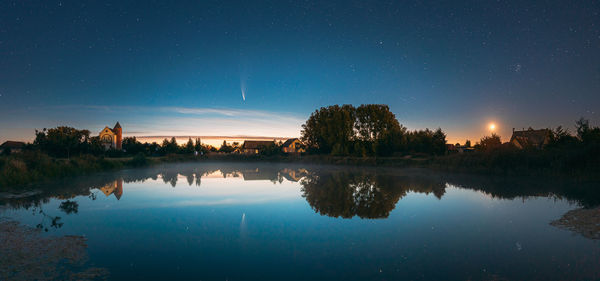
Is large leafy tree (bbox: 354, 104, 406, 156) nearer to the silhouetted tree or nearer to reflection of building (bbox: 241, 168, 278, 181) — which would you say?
the silhouetted tree

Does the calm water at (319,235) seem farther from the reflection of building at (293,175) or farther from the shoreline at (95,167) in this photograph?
the reflection of building at (293,175)

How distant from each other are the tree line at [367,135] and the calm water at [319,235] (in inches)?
1425

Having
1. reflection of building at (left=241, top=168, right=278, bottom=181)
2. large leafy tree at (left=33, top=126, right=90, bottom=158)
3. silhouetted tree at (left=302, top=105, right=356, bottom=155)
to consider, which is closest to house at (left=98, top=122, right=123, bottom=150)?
large leafy tree at (left=33, top=126, right=90, bottom=158)

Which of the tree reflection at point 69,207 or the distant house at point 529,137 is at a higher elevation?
the distant house at point 529,137

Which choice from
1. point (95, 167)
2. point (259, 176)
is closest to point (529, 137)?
point (259, 176)

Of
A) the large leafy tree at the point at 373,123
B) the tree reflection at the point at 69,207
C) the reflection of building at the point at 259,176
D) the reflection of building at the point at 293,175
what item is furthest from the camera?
the large leafy tree at the point at 373,123

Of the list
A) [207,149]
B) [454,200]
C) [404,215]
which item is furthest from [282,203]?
[207,149]

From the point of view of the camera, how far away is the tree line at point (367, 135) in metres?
52.9

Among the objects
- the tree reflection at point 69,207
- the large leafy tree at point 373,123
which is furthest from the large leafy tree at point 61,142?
the large leafy tree at point 373,123

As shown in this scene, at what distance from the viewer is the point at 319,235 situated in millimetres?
9234

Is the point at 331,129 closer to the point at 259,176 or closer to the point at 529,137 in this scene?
the point at 259,176

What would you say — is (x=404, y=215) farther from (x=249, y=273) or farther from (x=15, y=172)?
(x=15, y=172)

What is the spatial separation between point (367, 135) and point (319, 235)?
52.8 m

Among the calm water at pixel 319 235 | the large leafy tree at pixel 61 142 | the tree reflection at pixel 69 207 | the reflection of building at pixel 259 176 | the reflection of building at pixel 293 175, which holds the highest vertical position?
the large leafy tree at pixel 61 142
